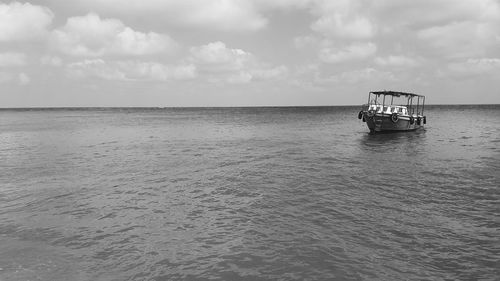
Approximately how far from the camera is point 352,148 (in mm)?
33000

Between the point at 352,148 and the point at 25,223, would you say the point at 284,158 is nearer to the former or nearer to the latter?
the point at 352,148

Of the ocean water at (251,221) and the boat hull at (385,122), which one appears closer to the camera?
the ocean water at (251,221)

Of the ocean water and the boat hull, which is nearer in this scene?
the ocean water

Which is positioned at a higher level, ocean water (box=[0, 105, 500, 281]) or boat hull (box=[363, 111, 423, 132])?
boat hull (box=[363, 111, 423, 132])

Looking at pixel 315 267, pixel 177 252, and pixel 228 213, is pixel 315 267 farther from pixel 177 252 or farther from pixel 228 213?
pixel 228 213

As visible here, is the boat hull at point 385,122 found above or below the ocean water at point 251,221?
above

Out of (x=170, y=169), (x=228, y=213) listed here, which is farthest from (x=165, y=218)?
(x=170, y=169)

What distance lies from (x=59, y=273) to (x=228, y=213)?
6.24 metres

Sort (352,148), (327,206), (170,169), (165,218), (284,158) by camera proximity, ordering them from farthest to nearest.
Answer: (352,148)
(284,158)
(170,169)
(327,206)
(165,218)

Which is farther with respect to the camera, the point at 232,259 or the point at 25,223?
the point at 25,223

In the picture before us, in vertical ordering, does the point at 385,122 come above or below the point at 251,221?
above

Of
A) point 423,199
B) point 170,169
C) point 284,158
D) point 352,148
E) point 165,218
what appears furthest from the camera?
point 352,148

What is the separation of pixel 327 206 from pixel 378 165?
1125 centimetres

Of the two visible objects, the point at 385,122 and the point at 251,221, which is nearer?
the point at 251,221
